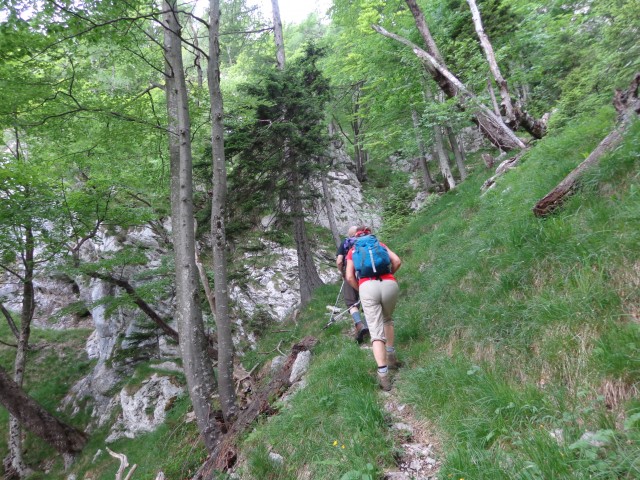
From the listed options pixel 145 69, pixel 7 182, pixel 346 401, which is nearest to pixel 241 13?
pixel 145 69

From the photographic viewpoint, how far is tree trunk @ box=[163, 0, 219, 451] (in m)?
5.47

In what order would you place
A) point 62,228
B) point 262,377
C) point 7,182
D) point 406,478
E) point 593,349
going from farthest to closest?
1. point 62,228
2. point 7,182
3. point 262,377
4. point 406,478
5. point 593,349

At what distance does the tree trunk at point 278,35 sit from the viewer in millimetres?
12150

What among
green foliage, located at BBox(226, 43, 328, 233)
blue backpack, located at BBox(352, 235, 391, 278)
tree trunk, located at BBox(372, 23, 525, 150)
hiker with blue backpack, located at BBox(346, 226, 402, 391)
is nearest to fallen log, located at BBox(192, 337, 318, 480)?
hiker with blue backpack, located at BBox(346, 226, 402, 391)

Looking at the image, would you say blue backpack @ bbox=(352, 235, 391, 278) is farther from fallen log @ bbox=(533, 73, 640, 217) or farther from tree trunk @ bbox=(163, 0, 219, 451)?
tree trunk @ bbox=(163, 0, 219, 451)

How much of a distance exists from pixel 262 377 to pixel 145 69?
329 inches

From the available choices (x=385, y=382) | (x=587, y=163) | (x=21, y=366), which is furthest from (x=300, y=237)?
(x=21, y=366)

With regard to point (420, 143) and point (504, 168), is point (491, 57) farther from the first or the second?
point (420, 143)

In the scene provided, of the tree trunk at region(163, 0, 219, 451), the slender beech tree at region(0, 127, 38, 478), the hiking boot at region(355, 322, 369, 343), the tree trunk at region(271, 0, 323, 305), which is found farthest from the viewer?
the tree trunk at region(271, 0, 323, 305)

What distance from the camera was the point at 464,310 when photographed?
13.4 feet

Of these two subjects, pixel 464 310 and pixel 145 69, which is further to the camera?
pixel 145 69

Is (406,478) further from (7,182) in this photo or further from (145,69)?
(7,182)

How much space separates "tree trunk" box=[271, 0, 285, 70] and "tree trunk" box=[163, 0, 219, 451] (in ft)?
22.0

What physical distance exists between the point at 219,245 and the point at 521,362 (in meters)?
4.51
